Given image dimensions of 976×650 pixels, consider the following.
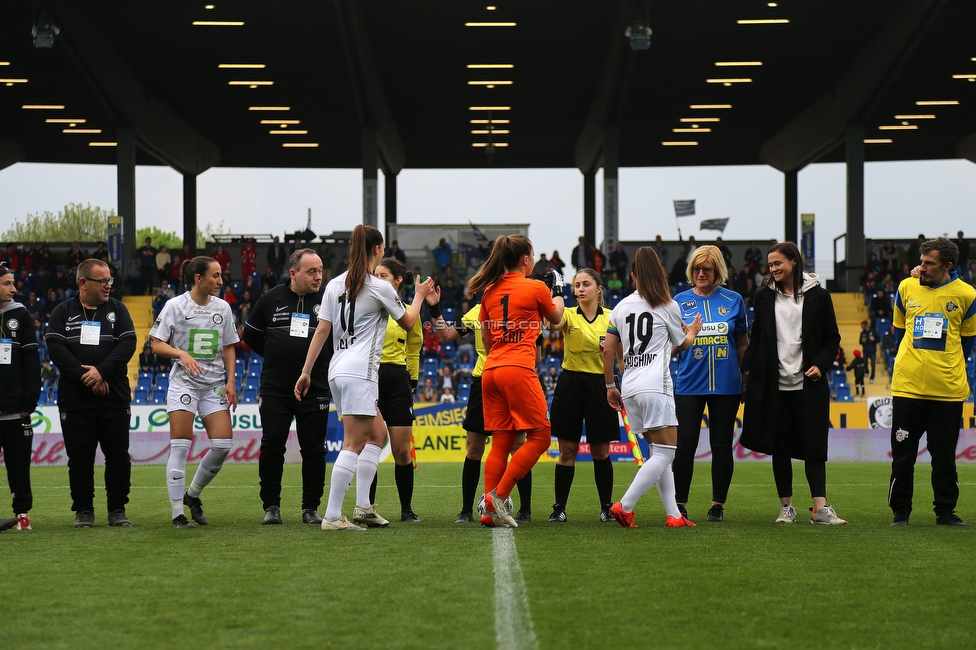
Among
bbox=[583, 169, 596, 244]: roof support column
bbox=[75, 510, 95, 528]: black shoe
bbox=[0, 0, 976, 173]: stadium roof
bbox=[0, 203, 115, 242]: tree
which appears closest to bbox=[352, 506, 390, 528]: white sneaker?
bbox=[75, 510, 95, 528]: black shoe

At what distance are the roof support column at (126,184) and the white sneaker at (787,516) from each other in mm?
26251

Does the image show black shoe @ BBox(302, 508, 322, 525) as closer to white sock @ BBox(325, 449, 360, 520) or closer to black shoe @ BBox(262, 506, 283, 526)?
black shoe @ BBox(262, 506, 283, 526)

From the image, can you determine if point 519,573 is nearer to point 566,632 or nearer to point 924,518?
point 566,632

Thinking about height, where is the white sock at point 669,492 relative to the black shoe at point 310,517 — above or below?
above

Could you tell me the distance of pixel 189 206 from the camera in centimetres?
3891

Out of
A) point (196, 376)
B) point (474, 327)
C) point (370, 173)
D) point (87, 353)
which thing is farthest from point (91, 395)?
point (370, 173)

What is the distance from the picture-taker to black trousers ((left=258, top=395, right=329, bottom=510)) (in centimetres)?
777

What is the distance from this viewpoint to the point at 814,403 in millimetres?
7723

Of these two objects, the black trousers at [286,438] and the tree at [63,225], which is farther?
the tree at [63,225]

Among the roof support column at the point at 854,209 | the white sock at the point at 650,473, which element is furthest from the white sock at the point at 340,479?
the roof support column at the point at 854,209

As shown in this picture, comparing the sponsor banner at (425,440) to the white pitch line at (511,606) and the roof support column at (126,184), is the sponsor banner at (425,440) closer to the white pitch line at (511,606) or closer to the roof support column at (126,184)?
the white pitch line at (511,606)

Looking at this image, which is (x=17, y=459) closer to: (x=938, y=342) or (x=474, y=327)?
(x=474, y=327)

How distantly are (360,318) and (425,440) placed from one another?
38.7ft

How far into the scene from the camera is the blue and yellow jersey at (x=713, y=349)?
7926 mm
